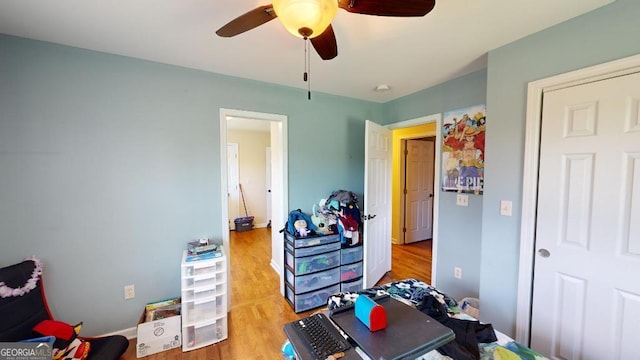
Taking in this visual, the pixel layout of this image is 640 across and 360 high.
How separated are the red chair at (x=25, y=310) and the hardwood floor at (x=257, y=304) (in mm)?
344

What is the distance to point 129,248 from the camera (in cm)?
203

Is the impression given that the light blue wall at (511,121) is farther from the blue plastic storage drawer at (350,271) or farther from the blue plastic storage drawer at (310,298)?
the blue plastic storage drawer at (310,298)

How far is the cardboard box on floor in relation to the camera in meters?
1.83

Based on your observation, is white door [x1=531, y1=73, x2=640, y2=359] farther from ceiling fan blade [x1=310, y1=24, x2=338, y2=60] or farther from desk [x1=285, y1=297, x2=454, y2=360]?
ceiling fan blade [x1=310, y1=24, x2=338, y2=60]

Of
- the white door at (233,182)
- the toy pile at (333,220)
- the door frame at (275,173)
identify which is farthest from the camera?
the white door at (233,182)

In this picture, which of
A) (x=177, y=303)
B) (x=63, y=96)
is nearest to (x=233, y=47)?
(x=63, y=96)

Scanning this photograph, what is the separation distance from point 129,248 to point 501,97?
322 cm

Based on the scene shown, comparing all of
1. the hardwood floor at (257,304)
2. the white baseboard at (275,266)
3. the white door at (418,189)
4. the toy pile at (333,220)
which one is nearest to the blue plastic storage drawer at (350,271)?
the toy pile at (333,220)

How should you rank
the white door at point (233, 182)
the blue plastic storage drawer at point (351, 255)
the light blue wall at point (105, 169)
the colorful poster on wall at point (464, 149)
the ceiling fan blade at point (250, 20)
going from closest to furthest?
the ceiling fan blade at point (250, 20), the light blue wall at point (105, 169), the colorful poster on wall at point (464, 149), the blue plastic storage drawer at point (351, 255), the white door at point (233, 182)

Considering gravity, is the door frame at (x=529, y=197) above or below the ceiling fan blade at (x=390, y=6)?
below

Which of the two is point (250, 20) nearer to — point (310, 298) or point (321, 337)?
point (321, 337)

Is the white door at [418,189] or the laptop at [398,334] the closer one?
the laptop at [398,334]

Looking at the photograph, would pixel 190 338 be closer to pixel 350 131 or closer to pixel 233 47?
pixel 233 47

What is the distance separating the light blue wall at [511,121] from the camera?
1.41 metres
